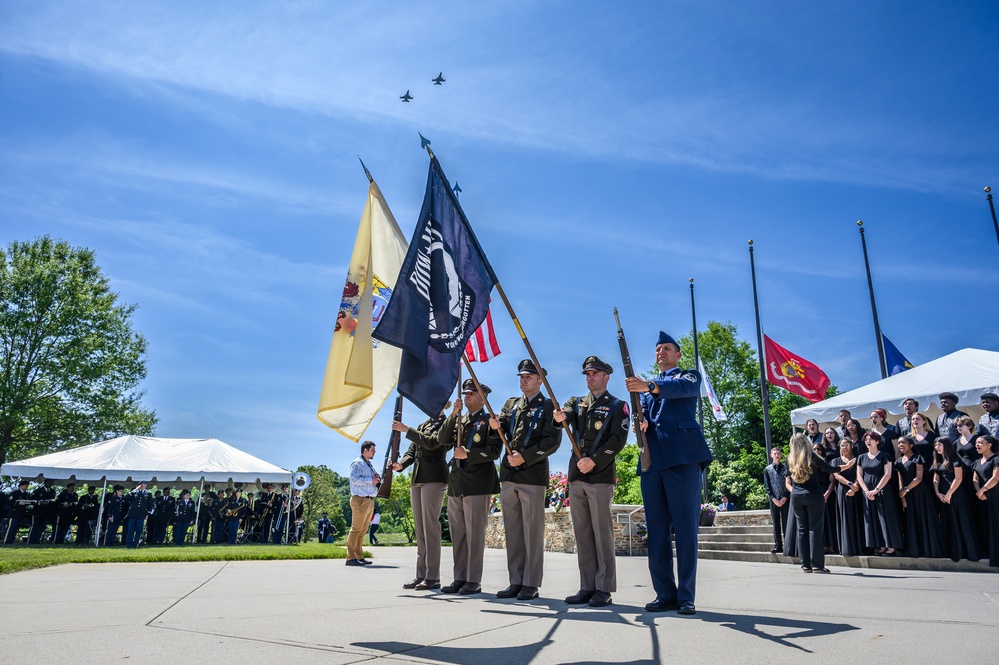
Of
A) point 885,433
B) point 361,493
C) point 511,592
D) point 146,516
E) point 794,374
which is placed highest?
point 794,374

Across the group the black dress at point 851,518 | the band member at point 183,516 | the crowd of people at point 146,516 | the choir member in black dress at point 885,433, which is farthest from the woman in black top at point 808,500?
the band member at point 183,516

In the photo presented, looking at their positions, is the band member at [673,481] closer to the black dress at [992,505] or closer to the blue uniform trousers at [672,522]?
the blue uniform trousers at [672,522]

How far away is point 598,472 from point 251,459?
20123mm

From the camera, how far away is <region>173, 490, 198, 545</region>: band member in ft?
71.2

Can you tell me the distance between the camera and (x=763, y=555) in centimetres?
1231

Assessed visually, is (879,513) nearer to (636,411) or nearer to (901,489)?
(901,489)

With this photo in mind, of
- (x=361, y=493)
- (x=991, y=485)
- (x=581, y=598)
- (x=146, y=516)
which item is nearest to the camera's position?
(x=581, y=598)

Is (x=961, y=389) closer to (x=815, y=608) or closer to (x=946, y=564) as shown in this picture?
(x=946, y=564)

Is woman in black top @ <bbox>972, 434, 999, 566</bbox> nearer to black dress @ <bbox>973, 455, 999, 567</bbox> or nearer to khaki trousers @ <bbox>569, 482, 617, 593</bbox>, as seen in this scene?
black dress @ <bbox>973, 455, 999, 567</bbox>

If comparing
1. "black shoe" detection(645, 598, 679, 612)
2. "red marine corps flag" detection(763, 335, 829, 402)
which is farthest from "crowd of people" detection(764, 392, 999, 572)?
"red marine corps flag" detection(763, 335, 829, 402)

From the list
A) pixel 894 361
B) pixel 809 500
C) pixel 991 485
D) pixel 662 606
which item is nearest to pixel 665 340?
→ pixel 662 606

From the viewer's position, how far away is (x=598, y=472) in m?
5.33

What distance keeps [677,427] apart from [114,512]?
2059 centimetres

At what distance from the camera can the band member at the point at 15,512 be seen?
1986 centimetres
